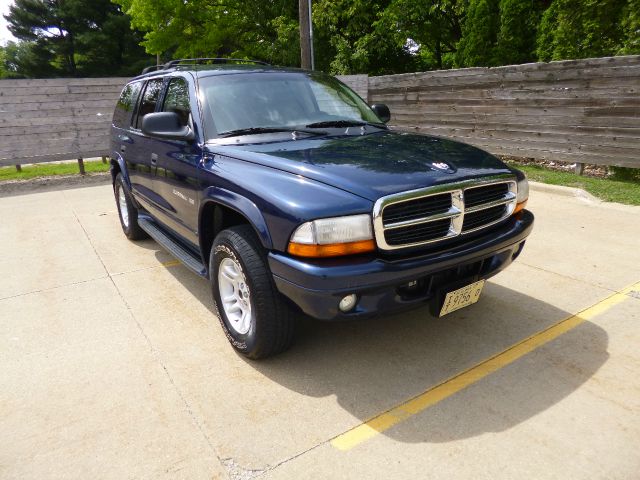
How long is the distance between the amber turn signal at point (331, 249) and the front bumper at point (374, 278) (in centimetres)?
4

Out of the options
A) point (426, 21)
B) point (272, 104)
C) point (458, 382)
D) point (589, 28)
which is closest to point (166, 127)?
point (272, 104)

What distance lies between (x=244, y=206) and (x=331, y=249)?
0.62m

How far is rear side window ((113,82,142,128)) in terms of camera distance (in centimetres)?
495

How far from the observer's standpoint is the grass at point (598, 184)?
265 inches

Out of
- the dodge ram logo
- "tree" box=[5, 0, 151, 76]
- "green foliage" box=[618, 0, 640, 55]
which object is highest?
"tree" box=[5, 0, 151, 76]

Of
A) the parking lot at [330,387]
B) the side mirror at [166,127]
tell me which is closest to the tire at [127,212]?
the parking lot at [330,387]

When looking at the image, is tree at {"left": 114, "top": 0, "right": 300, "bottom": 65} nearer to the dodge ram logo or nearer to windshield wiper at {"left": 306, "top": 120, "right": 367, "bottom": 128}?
windshield wiper at {"left": 306, "top": 120, "right": 367, "bottom": 128}

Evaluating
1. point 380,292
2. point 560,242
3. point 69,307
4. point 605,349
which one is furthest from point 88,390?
point 560,242

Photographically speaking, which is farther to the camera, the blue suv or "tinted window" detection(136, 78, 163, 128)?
"tinted window" detection(136, 78, 163, 128)

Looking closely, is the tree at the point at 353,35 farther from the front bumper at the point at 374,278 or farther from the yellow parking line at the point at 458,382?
the front bumper at the point at 374,278

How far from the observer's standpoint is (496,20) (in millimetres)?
15023

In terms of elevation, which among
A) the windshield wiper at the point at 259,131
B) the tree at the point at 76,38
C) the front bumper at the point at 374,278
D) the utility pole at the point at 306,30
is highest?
the tree at the point at 76,38

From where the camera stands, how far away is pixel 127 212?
18.2 feet

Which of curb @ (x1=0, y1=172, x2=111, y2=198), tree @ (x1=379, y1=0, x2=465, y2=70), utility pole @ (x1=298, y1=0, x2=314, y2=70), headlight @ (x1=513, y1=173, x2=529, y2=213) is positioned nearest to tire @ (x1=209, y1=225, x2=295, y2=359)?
headlight @ (x1=513, y1=173, x2=529, y2=213)
